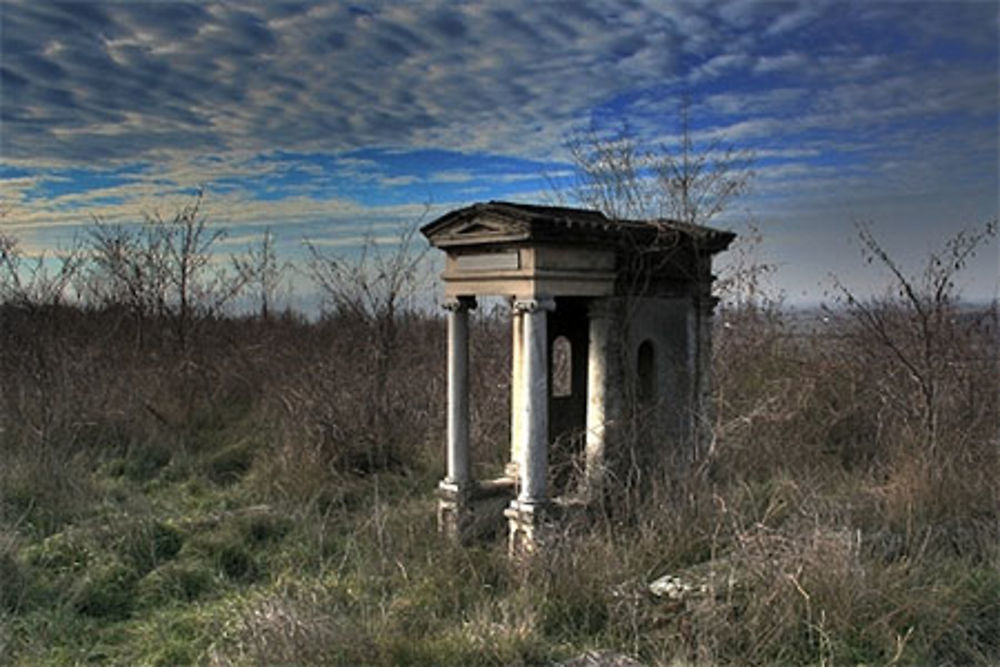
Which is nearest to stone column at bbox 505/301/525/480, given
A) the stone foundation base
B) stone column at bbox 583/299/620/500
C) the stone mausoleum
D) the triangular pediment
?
the stone mausoleum

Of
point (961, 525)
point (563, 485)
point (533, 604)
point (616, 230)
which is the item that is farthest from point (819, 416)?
point (533, 604)

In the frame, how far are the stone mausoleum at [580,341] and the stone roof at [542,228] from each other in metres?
0.01

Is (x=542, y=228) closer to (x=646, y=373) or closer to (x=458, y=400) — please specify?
(x=458, y=400)

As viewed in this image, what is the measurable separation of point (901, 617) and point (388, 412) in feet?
24.0

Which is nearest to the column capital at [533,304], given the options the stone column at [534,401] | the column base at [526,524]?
the stone column at [534,401]

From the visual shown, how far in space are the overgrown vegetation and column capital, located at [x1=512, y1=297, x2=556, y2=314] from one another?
6.54ft

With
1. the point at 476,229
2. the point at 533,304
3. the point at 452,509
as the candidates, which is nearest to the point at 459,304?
the point at 476,229

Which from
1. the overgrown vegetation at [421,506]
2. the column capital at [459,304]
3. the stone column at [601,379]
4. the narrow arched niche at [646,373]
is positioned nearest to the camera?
the overgrown vegetation at [421,506]

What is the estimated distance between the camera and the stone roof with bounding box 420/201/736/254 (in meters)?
7.00

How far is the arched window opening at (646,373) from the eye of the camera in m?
8.34

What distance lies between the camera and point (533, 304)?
7051 millimetres

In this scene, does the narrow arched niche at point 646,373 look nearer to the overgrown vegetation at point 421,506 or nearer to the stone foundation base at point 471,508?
the overgrown vegetation at point 421,506

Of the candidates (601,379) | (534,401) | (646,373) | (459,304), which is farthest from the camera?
(646,373)

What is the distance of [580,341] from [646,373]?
921 mm
